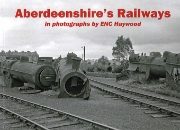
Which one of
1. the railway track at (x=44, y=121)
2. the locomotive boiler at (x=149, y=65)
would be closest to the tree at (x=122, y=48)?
the locomotive boiler at (x=149, y=65)

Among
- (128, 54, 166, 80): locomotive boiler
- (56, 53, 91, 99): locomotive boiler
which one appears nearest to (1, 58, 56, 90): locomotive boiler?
(56, 53, 91, 99): locomotive boiler

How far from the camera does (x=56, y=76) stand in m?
18.7

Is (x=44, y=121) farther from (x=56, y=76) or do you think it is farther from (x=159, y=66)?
(x=159, y=66)

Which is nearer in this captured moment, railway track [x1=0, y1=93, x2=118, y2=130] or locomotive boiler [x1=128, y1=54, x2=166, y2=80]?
railway track [x1=0, y1=93, x2=118, y2=130]

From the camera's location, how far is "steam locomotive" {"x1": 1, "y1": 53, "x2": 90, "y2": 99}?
16719 mm

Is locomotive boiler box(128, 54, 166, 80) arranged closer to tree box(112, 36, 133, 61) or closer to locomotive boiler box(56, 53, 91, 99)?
locomotive boiler box(56, 53, 91, 99)

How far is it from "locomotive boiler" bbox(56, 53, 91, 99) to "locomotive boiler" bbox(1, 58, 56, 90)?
1.28 m

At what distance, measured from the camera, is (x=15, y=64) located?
23750 millimetres

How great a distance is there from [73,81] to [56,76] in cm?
197

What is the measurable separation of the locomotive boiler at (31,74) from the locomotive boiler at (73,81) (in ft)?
4.18

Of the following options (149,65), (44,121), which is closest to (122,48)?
(149,65)

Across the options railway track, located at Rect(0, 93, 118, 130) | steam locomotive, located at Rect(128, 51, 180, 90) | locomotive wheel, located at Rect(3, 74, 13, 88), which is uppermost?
steam locomotive, located at Rect(128, 51, 180, 90)

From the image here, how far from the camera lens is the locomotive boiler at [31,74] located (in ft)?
61.9

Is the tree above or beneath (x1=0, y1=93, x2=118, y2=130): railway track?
above
